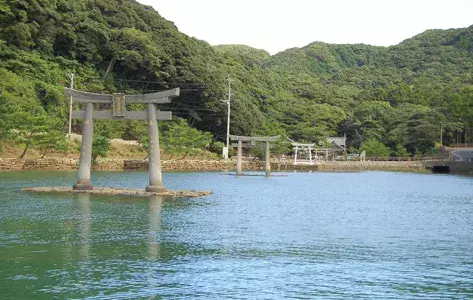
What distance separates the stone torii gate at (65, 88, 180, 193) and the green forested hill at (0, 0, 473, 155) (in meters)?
18.3

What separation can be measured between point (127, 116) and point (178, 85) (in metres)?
45.7

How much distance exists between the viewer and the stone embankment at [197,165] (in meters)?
48.7

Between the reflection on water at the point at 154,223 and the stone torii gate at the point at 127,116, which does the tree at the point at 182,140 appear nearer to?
the stone torii gate at the point at 127,116

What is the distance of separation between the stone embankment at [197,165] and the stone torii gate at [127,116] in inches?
767

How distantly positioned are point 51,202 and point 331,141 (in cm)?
6819

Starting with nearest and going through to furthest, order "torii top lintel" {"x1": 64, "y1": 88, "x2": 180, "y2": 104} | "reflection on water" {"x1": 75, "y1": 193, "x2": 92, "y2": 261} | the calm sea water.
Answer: the calm sea water → "reflection on water" {"x1": 75, "y1": 193, "x2": 92, "y2": 261} → "torii top lintel" {"x1": 64, "y1": 88, "x2": 180, "y2": 104}

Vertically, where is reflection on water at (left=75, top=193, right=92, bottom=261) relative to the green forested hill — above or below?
below

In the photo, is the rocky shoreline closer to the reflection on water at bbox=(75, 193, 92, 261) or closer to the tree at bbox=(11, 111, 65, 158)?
the reflection on water at bbox=(75, 193, 92, 261)

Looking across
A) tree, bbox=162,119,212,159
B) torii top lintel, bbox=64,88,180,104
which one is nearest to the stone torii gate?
torii top lintel, bbox=64,88,180,104

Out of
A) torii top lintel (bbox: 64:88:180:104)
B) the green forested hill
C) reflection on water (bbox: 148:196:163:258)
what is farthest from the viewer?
the green forested hill

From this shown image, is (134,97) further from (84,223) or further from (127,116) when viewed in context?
(84,223)

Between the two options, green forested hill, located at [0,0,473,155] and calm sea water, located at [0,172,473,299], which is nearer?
calm sea water, located at [0,172,473,299]

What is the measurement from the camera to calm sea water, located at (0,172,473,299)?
12234 mm

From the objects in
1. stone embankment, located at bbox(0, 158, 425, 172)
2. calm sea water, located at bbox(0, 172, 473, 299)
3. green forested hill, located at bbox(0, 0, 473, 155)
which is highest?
green forested hill, located at bbox(0, 0, 473, 155)
